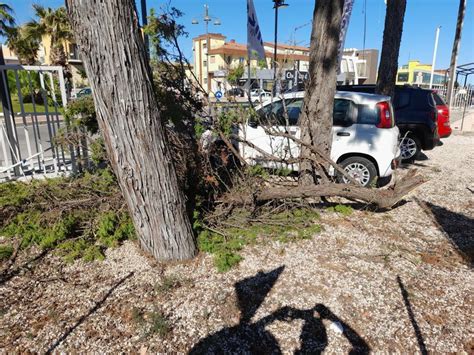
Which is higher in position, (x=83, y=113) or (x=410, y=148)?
(x=83, y=113)

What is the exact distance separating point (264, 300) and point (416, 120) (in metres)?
6.95

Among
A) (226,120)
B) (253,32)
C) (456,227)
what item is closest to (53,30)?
(253,32)

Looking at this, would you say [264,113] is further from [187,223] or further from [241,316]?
[241,316]

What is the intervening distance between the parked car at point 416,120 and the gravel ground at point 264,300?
14.0 ft

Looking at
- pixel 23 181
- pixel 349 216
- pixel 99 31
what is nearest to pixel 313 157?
pixel 349 216

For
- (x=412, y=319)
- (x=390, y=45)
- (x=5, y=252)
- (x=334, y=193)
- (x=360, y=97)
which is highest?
(x=390, y=45)

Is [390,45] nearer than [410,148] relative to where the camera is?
Yes

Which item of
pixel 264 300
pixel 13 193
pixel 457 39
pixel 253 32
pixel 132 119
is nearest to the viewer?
pixel 132 119

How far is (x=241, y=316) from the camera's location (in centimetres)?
271

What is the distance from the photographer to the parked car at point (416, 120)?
775 cm

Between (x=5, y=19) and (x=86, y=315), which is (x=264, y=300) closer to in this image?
(x=86, y=315)

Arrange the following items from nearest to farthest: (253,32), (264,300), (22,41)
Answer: (264,300)
(253,32)
(22,41)

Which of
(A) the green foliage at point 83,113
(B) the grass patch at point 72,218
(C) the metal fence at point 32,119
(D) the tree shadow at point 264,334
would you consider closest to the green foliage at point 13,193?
(B) the grass patch at point 72,218

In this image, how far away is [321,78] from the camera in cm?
439
